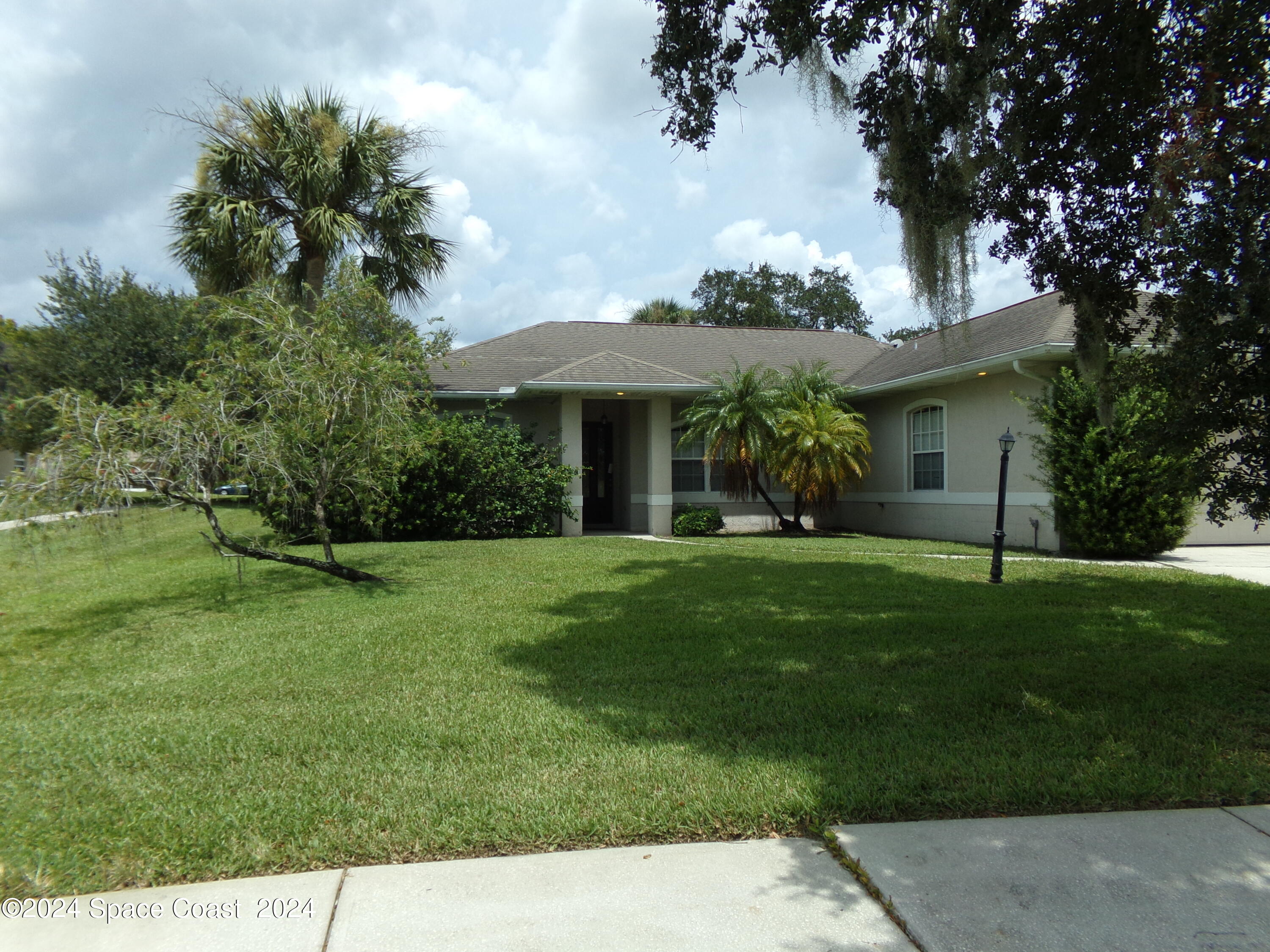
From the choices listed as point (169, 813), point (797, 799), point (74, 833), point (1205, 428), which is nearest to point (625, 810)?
point (797, 799)

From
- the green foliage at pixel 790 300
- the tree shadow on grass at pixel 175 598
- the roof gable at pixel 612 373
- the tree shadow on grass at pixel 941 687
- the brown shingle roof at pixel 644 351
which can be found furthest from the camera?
the green foliage at pixel 790 300

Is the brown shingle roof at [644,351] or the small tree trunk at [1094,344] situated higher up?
the brown shingle roof at [644,351]

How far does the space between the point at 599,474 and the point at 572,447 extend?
271 centimetres

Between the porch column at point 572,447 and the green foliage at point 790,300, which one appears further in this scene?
the green foliage at point 790,300

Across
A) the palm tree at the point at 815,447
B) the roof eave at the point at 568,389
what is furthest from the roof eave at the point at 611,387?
the palm tree at the point at 815,447

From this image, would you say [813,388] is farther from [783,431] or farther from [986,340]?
[986,340]

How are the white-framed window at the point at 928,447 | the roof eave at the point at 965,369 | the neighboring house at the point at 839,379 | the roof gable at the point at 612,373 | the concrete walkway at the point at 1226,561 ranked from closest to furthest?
1. the concrete walkway at the point at 1226,561
2. the roof eave at the point at 965,369
3. the neighboring house at the point at 839,379
4. the roof gable at the point at 612,373
5. the white-framed window at the point at 928,447

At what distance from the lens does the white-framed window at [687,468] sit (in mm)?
16828

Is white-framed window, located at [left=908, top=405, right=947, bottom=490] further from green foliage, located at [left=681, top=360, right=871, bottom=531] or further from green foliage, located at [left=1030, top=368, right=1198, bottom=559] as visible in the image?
green foliage, located at [left=1030, top=368, right=1198, bottom=559]

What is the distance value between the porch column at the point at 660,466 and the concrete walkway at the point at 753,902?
12038 mm

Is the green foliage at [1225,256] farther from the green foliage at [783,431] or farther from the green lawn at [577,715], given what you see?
the green foliage at [783,431]

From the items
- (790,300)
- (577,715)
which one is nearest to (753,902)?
(577,715)

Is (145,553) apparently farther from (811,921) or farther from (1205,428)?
(1205,428)

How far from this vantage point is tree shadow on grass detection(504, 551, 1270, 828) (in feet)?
11.8
